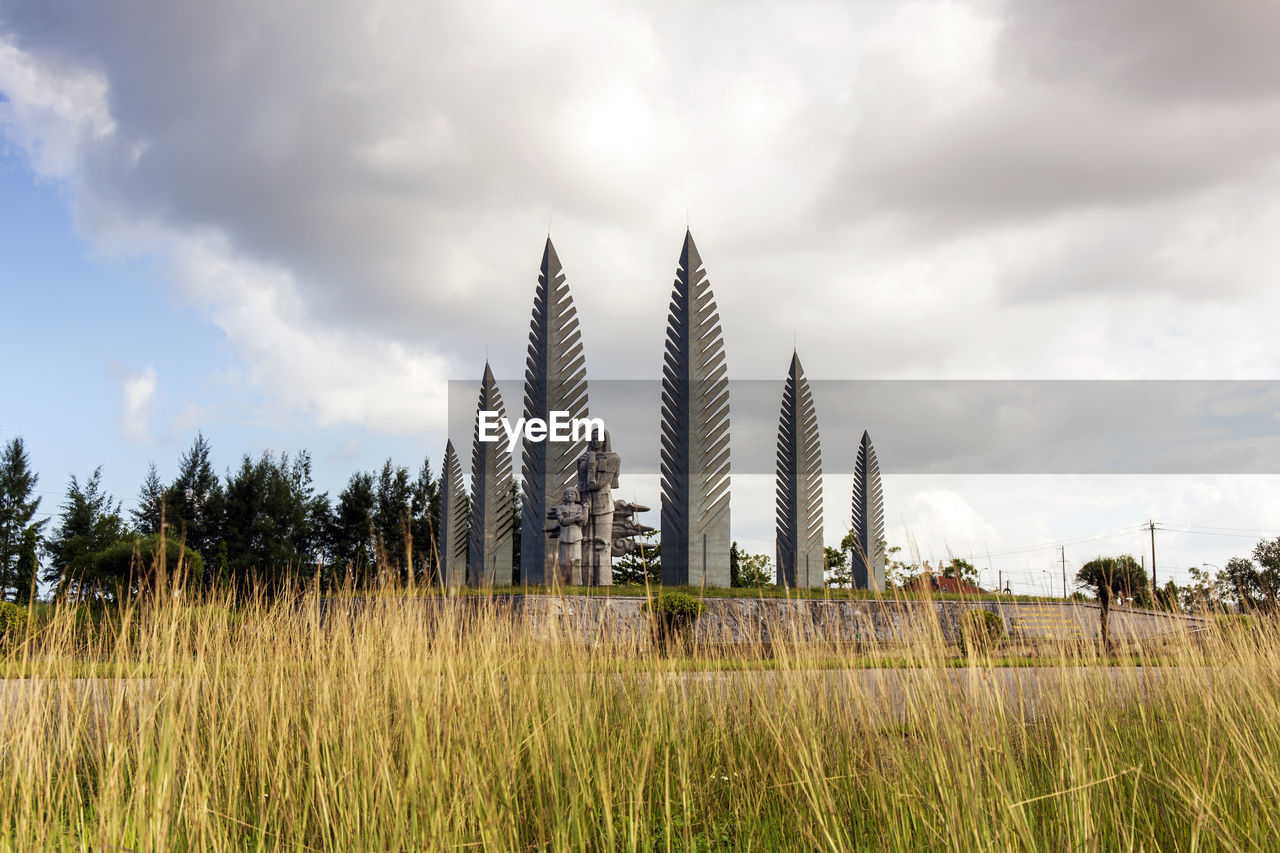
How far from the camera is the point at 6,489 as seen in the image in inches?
1395

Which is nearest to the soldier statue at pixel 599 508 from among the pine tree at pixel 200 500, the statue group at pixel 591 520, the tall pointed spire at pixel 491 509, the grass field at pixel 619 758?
the statue group at pixel 591 520

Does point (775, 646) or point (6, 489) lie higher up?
point (6, 489)

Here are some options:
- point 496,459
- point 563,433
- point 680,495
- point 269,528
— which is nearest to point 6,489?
point 269,528

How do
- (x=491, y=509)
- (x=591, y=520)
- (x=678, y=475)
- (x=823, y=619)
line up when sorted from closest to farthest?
(x=823, y=619) < (x=591, y=520) < (x=678, y=475) < (x=491, y=509)

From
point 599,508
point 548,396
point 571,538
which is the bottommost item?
point 571,538

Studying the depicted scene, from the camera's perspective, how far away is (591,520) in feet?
50.9

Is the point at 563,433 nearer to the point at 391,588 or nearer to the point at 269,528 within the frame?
the point at 391,588

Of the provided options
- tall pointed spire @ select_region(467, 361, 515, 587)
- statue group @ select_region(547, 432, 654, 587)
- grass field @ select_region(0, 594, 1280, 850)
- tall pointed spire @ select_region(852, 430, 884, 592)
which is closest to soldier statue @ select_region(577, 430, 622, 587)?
statue group @ select_region(547, 432, 654, 587)

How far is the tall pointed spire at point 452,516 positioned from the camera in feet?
84.6

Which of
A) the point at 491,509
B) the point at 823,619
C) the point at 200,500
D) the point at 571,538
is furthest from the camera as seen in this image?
the point at 200,500

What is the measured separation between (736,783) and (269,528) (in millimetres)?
34624

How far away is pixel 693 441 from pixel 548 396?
4.41 metres

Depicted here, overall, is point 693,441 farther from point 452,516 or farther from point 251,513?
point 251,513

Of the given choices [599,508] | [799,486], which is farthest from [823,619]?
[799,486]
